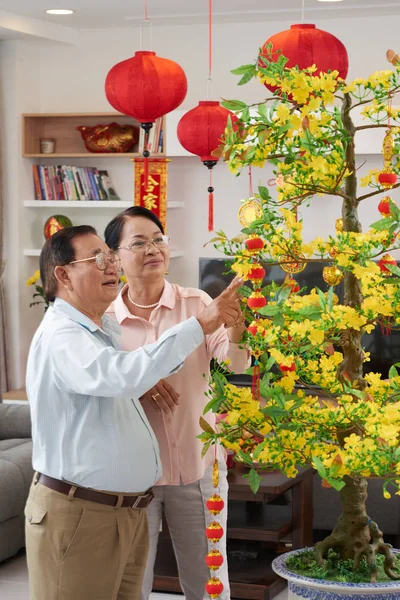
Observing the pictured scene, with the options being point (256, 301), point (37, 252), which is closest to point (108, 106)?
point (37, 252)

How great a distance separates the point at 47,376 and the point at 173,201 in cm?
397

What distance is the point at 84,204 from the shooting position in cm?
593

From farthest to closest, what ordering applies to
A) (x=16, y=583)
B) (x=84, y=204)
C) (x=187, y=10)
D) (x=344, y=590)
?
(x=84, y=204) → (x=187, y=10) → (x=16, y=583) → (x=344, y=590)

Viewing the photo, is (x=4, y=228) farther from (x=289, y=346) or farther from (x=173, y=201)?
(x=289, y=346)

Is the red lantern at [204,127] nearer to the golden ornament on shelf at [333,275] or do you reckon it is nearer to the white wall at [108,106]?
the golden ornament on shelf at [333,275]

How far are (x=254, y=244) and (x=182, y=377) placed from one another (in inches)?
28.8

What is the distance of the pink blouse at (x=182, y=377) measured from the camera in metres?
2.36

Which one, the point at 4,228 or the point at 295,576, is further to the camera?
the point at 4,228

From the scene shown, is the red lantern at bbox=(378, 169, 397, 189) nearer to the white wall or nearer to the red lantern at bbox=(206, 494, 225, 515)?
the red lantern at bbox=(206, 494, 225, 515)

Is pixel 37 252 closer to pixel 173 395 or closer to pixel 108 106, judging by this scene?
pixel 108 106

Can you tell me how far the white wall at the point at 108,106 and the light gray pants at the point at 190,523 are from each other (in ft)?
11.6

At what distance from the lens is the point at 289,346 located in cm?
171

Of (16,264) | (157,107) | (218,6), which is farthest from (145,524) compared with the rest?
(16,264)

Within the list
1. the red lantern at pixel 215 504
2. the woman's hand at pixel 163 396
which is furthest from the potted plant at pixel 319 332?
the woman's hand at pixel 163 396
